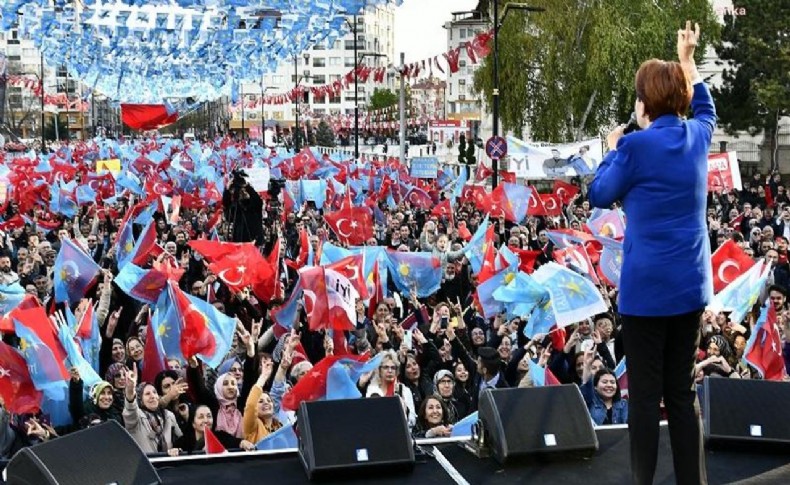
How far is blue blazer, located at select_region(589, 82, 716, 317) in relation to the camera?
3664mm

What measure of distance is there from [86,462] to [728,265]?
27.0 ft

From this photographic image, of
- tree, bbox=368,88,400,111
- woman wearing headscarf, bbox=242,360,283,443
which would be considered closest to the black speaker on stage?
woman wearing headscarf, bbox=242,360,283,443

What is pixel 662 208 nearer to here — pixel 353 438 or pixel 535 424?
pixel 535 424

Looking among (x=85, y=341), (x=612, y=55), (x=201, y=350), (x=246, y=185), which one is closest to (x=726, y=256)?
(x=201, y=350)

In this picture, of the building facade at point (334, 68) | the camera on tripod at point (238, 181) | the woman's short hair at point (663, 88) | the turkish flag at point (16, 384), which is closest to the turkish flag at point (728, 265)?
the turkish flag at point (16, 384)

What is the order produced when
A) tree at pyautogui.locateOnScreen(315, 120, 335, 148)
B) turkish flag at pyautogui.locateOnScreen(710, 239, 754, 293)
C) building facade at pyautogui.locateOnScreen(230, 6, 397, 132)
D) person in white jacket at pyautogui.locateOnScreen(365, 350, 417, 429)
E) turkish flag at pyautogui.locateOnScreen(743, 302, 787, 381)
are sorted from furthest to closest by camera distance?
building facade at pyautogui.locateOnScreen(230, 6, 397, 132) → tree at pyautogui.locateOnScreen(315, 120, 335, 148) → turkish flag at pyautogui.locateOnScreen(710, 239, 754, 293) → turkish flag at pyautogui.locateOnScreen(743, 302, 787, 381) → person in white jacket at pyautogui.locateOnScreen(365, 350, 417, 429)

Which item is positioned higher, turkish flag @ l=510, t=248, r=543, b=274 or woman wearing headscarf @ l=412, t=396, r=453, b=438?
turkish flag @ l=510, t=248, r=543, b=274

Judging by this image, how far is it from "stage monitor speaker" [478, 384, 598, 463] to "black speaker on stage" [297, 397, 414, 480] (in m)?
0.38

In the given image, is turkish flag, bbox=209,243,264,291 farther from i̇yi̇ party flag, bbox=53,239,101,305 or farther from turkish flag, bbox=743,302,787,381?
turkish flag, bbox=743,302,787,381

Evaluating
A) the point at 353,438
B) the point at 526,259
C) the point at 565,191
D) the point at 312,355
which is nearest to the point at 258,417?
the point at 353,438

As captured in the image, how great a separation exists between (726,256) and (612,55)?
955 inches

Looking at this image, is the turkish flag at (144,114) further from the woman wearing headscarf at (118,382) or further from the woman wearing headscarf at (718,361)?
the woman wearing headscarf at (718,361)

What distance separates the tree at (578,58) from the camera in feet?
113

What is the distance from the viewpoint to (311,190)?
2388 cm
